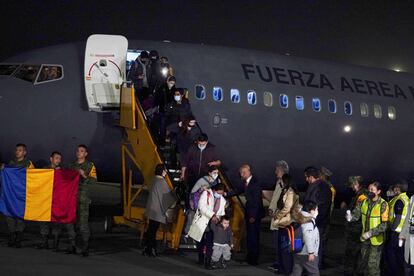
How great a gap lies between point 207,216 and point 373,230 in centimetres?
289

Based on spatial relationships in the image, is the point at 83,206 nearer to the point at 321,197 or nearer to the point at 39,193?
the point at 39,193

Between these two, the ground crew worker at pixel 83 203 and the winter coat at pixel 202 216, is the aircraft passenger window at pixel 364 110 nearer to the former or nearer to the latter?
the winter coat at pixel 202 216

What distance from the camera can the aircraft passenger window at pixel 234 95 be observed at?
1675 centimetres

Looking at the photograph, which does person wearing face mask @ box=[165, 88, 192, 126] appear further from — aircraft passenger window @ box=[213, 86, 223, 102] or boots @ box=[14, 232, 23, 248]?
boots @ box=[14, 232, 23, 248]

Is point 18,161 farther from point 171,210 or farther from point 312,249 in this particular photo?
point 312,249

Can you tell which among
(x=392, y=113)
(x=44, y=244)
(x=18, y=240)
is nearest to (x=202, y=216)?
(x=44, y=244)

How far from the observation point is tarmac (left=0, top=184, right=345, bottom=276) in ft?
34.3

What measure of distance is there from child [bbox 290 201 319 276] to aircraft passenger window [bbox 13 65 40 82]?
27.8ft

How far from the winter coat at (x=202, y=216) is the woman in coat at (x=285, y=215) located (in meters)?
1.18

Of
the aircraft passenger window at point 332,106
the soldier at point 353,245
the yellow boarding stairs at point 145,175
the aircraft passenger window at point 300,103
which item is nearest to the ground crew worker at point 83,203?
the yellow boarding stairs at point 145,175

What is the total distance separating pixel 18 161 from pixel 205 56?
615cm

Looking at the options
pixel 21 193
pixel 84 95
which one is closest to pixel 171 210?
pixel 21 193

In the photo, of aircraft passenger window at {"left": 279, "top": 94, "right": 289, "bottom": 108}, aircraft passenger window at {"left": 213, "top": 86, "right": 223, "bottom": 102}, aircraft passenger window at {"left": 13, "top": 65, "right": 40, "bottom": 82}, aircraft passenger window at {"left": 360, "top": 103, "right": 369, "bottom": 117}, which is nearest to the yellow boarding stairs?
aircraft passenger window at {"left": 13, "top": 65, "right": 40, "bottom": 82}

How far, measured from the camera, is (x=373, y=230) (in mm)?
10469
